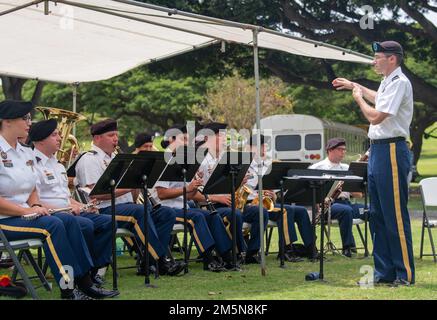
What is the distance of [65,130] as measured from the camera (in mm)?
10242

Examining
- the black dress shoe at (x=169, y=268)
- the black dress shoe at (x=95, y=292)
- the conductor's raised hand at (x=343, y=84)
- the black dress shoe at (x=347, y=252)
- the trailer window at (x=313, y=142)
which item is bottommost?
the black dress shoe at (x=347, y=252)

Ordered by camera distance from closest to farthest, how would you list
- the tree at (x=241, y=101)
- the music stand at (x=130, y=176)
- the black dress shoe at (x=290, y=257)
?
the music stand at (x=130, y=176), the black dress shoe at (x=290, y=257), the tree at (x=241, y=101)

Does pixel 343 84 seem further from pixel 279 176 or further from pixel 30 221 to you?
pixel 30 221

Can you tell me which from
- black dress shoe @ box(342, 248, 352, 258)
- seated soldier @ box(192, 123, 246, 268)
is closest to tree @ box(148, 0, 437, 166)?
black dress shoe @ box(342, 248, 352, 258)

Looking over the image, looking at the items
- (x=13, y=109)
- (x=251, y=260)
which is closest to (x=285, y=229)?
(x=251, y=260)

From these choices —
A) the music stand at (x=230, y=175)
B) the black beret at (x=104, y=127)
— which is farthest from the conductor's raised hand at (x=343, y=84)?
the black beret at (x=104, y=127)

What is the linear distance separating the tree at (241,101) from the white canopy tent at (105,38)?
32.0 m

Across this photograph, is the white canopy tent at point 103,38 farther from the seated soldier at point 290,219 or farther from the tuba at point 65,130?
the seated soldier at point 290,219

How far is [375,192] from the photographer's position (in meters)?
8.05

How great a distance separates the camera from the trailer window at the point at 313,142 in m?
28.5

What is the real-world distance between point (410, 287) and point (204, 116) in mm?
36153

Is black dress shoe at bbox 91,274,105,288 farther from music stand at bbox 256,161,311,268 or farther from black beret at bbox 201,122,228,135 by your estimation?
black beret at bbox 201,122,228,135

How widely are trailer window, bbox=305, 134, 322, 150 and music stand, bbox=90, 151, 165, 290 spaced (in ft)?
67.3
